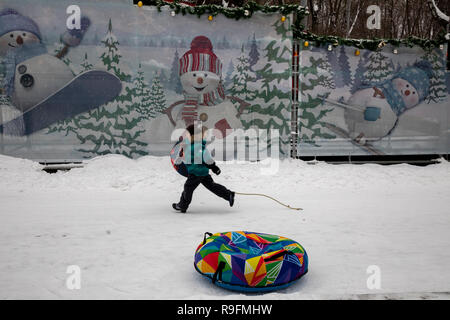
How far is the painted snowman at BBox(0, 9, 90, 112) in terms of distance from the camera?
9.14 metres

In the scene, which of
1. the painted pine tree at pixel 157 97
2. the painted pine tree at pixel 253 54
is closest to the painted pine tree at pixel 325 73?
the painted pine tree at pixel 253 54

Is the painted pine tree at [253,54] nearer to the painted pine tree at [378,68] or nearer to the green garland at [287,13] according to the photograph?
the green garland at [287,13]

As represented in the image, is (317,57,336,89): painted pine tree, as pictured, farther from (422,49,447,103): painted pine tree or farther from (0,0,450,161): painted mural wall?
(422,49,447,103): painted pine tree

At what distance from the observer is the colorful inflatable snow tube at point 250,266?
3.36 metres

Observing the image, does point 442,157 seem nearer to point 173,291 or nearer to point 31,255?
point 173,291

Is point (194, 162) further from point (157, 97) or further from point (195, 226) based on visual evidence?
point (157, 97)

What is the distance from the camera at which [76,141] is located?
9.61 meters

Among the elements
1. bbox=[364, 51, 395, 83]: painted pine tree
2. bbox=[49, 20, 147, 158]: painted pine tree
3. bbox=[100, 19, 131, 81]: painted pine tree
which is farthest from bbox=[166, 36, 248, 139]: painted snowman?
bbox=[364, 51, 395, 83]: painted pine tree

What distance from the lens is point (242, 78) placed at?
1001cm

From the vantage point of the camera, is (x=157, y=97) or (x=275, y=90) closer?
(x=157, y=97)

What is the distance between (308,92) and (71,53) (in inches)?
258

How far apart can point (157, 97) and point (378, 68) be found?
6456mm

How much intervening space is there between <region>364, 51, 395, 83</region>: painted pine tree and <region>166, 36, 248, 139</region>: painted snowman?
3832mm

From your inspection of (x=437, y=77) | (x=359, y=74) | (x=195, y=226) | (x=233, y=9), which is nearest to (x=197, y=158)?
(x=195, y=226)
